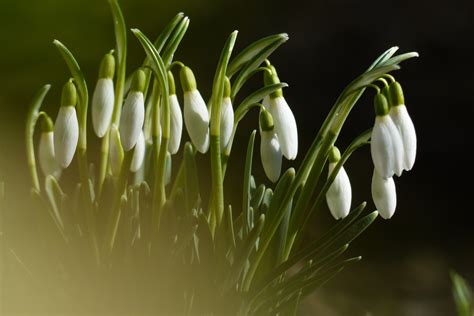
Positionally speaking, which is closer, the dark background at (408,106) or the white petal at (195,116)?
the white petal at (195,116)

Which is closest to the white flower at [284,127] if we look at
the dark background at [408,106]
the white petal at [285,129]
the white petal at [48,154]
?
the white petal at [285,129]

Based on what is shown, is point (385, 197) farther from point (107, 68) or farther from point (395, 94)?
point (107, 68)

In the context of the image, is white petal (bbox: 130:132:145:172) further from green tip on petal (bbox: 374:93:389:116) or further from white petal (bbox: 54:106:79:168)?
green tip on petal (bbox: 374:93:389:116)

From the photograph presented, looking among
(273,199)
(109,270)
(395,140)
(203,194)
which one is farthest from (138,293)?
(203,194)

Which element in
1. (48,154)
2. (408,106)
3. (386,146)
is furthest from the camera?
(408,106)

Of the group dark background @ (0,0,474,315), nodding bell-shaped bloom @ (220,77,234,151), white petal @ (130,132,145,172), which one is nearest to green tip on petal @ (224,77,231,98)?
nodding bell-shaped bloom @ (220,77,234,151)

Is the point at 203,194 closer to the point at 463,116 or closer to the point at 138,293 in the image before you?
the point at 463,116

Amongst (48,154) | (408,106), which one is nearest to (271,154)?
(48,154)

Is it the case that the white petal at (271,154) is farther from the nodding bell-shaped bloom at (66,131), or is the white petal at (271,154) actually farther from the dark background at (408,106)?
the dark background at (408,106)
